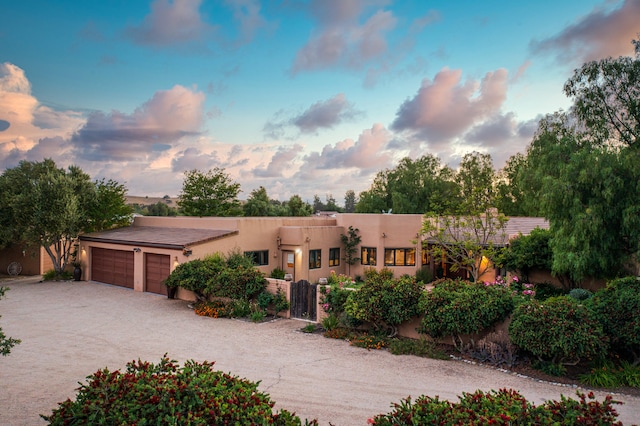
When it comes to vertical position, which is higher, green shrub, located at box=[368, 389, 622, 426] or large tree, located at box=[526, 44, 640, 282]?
large tree, located at box=[526, 44, 640, 282]

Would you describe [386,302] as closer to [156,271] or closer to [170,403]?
[170,403]

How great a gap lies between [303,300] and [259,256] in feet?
27.7

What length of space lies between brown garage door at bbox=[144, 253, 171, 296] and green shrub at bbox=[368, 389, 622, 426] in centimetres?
1685

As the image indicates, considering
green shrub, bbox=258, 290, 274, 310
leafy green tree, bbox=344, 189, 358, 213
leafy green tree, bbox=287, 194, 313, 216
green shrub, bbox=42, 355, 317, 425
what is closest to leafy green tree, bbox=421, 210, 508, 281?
green shrub, bbox=258, 290, 274, 310

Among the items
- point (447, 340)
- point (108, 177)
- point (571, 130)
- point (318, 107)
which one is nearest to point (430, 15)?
point (571, 130)

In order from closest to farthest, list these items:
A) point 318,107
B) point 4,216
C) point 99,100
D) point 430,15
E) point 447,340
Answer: point 447,340, point 430,15, point 99,100, point 4,216, point 318,107

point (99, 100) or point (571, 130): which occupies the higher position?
point (99, 100)

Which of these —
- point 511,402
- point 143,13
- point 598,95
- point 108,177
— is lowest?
point 511,402

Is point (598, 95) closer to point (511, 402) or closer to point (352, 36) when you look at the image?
point (352, 36)

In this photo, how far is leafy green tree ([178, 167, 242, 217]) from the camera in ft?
141

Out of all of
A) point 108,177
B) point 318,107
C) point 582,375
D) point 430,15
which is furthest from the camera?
point 108,177

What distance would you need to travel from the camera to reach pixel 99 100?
19906 millimetres

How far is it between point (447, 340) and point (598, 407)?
7.32m

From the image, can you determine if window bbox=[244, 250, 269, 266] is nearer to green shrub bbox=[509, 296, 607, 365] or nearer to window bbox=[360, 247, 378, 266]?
window bbox=[360, 247, 378, 266]
